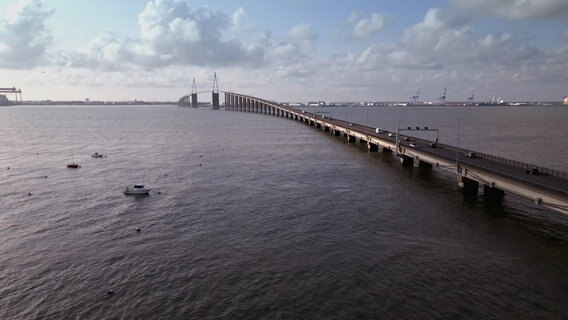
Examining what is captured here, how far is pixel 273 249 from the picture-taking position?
115 feet

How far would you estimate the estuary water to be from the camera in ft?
86.4

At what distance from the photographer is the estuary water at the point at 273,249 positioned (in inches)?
1037

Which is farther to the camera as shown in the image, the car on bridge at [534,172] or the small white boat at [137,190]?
the small white boat at [137,190]

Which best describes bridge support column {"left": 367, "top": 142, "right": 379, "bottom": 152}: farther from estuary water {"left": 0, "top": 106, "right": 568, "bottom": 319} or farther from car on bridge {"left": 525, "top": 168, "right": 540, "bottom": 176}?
car on bridge {"left": 525, "top": 168, "right": 540, "bottom": 176}

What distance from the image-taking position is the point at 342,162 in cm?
8319

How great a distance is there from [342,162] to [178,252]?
174 feet

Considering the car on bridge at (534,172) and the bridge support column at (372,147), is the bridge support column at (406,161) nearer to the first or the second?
the bridge support column at (372,147)

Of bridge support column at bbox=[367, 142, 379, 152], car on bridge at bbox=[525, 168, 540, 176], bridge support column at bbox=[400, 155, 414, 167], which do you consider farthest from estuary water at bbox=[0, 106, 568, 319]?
bridge support column at bbox=[367, 142, 379, 152]

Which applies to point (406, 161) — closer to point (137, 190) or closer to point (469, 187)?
point (469, 187)

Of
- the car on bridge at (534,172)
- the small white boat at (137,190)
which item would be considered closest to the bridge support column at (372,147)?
the car on bridge at (534,172)

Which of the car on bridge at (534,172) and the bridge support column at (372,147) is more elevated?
the car on bridge at (534,172)

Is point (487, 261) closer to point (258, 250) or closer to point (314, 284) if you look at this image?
point (314, 284)

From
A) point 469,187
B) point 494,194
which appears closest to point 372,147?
point 469,187

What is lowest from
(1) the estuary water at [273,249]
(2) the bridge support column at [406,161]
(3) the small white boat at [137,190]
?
(1) the estuary water at [273,249]
